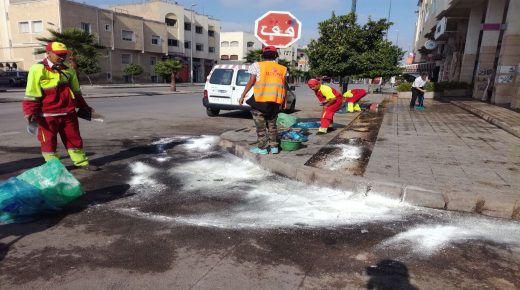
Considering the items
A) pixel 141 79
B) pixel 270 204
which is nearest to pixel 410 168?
pixel 270 204

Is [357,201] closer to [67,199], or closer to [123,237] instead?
[123,237]

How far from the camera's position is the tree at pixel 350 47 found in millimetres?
14008

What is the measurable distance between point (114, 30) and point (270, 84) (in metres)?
46.7

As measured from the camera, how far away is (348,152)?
6.46 m

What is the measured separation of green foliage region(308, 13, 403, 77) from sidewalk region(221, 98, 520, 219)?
5.85 m

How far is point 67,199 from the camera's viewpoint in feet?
12.3

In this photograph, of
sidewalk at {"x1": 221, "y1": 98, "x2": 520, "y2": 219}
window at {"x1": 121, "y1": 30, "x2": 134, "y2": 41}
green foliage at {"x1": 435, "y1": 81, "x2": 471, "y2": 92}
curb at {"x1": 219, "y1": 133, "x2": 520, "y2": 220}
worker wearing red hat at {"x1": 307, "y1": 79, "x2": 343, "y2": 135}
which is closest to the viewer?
curb at {"x1": 219, "y1": 133, "x2": 520, "y2": 220}

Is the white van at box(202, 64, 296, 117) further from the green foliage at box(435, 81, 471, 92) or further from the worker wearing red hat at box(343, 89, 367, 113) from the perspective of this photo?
the green foliage at box(435, 81, 471, 92)

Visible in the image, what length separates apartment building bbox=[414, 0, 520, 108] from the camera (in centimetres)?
1434

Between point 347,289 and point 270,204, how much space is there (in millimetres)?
1714

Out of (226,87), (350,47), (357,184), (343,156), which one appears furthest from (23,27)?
(357,184)

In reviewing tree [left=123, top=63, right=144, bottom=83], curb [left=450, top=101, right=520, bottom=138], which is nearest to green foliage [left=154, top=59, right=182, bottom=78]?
tree [left=123, top=63, right=144, bottom=83]

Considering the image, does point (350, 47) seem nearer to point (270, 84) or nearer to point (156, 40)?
point (270, 84)

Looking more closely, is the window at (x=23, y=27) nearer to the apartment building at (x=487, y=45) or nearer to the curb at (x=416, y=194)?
the apartment building at (x=487, y=45)
